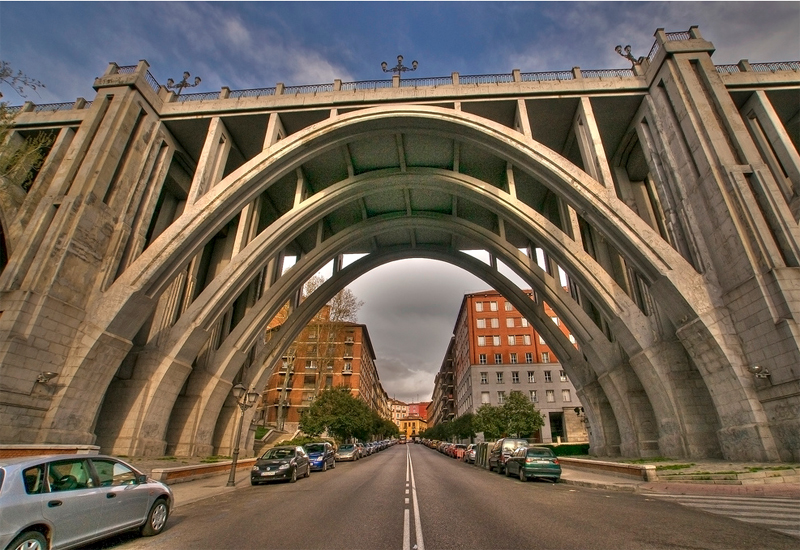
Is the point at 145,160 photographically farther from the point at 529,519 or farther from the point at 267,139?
the point at 529,519

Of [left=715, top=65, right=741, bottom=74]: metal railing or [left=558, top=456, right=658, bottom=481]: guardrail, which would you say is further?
[left=715, top=65, right=741, bottom=74]: metal railing

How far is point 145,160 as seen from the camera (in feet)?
61.6

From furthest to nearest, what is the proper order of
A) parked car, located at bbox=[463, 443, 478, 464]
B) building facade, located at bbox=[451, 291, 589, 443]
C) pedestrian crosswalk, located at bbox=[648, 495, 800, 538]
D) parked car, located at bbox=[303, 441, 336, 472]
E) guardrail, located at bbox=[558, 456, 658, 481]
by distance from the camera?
1. building facade, located at bbox=[451, 291, 589, 443]
2. parked car, located at bbox=[463, 443, 478, 464]
3. parked car, located at bbox=[303, 441, 336, 472]
4. guardrail, located at bbox=[558, 456, 658, 481]
5. pedestrian crosswalk, located at bbox=[648, 495, 800, 538]

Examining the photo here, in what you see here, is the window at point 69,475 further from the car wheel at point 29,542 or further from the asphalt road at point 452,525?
the asphalt road at point 452,525

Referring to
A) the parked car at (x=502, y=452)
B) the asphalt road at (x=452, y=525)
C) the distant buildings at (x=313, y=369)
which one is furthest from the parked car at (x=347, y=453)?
the asphalt road at (x=452, y=525)

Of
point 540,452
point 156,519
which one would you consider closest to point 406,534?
point 156,519

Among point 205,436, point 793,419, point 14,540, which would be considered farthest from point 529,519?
point 205,436

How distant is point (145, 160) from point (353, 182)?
1063 centimetres

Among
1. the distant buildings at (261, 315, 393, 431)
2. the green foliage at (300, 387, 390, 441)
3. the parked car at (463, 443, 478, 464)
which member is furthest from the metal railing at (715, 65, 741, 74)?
the green foliage at (300, 387, 390, 441)

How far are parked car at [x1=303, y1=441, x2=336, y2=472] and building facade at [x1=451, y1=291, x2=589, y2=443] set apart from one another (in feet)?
110

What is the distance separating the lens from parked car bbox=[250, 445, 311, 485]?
46.8 feet

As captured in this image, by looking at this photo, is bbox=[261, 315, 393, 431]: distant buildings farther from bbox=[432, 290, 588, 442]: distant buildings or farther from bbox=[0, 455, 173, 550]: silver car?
bbox=[0, 455, 173, 550]: silver car

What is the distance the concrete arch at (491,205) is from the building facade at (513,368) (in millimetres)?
38279

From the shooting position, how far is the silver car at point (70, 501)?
425cm
